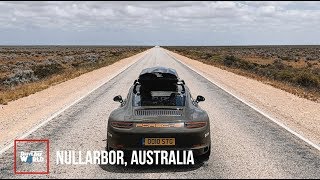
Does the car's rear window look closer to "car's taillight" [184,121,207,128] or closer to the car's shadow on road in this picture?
"car's taillight" [184,121,207,128]

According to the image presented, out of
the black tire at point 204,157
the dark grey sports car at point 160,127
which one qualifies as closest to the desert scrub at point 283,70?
the black tire at point 204,157

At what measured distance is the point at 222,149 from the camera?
8102 mm

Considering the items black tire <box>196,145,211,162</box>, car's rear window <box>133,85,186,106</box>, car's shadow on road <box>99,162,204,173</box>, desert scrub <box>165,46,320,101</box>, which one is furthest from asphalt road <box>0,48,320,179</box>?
desert scrub <box>165,46,320,101</box>

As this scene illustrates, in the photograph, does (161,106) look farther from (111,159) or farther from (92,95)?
(92,95)

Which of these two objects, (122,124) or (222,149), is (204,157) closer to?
(222,149)

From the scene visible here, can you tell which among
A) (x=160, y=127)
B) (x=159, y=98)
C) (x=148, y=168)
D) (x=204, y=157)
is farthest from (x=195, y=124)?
(x=159, y=98)

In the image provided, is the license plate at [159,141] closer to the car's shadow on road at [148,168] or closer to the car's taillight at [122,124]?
the car's taillight at [122,124]

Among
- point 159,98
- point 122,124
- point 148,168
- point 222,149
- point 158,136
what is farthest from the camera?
point 222,149

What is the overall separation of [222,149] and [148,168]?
72.2 inches

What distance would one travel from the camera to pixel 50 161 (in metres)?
7.30

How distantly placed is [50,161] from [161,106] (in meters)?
2.21

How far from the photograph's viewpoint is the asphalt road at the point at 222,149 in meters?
6.59

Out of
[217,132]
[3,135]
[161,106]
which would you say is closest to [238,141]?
[217,132]

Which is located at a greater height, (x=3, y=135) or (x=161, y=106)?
(x=161, y=106)
